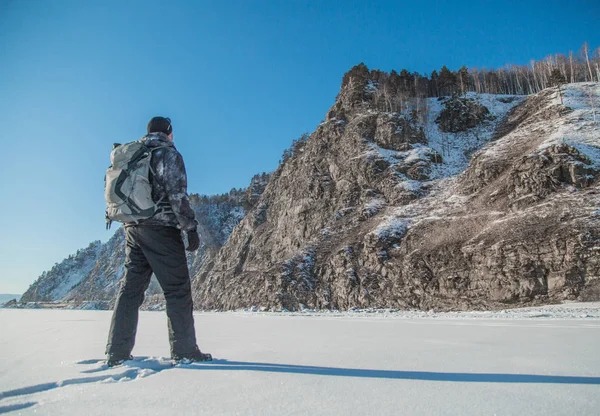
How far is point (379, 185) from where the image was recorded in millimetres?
35844

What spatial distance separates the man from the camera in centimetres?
223

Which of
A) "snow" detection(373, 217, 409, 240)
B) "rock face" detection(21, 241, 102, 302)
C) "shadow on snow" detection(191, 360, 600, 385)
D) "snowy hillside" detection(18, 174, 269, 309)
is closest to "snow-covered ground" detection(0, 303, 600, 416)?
"shadow on snow" detection(191, 360, 600, 385)

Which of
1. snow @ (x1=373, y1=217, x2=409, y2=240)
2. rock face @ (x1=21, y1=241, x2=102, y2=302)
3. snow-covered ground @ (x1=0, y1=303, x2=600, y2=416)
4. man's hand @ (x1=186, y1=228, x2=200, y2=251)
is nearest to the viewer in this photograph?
snow-covered ground @ (x1=0, y1=303, x2=600, y2=416)

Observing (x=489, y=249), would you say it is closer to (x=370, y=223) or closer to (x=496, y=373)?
(x=370, y=223)

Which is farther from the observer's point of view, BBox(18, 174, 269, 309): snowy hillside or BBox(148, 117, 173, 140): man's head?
BBox(18, 174, 269, 309): snowy hillside

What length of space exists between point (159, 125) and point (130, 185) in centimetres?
67

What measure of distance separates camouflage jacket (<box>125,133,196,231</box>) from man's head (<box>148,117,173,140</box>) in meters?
0.17

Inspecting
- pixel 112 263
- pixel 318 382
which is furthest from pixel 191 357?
pixel 112 263

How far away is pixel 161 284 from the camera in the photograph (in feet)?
7.79

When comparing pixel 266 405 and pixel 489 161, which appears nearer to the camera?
pixel 266 405

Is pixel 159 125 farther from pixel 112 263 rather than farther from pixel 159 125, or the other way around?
pixel 112 263

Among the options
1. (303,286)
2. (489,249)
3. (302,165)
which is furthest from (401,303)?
(302,165)

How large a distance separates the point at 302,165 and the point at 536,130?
30.2m

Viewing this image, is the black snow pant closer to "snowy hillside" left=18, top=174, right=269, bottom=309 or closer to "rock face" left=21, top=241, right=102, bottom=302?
"snowy hillside" left=18, top=174, right=269, bottom=309
